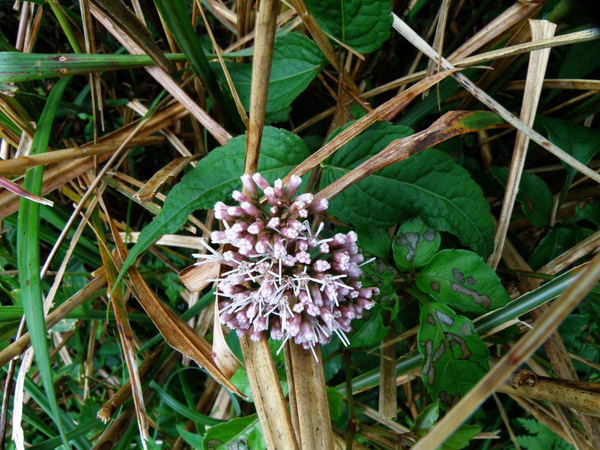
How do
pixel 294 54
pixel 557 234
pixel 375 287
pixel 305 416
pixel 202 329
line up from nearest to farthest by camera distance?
pixel 305 416
pixel 375 287
pixel 294 54
pixel 557 234
pixel 202 329

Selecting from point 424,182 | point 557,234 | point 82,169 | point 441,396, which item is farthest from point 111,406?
point 557,234

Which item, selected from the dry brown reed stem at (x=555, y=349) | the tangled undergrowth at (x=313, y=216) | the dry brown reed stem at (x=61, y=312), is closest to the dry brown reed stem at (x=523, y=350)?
the tangled undergrowth at (x=313, y=216)

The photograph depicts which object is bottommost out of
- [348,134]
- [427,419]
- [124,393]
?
[427,419]

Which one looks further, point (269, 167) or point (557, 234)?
point (557, 234)

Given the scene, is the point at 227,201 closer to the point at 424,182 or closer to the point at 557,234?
the point at 424,182

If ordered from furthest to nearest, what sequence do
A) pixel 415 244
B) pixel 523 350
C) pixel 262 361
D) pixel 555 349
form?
pixel 555 349, pixel 415 244, pixel 262 361, pixel 523 350

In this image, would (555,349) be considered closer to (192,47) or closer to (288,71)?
(288,71)

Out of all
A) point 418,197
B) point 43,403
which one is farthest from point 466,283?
point 43,403

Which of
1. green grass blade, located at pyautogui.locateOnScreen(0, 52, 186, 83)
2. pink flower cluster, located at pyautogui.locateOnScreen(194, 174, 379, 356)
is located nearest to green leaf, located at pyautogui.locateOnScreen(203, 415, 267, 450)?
pink flower cluster, located at pyautogui.locateOnScreen(194, 174, 379, 356)
